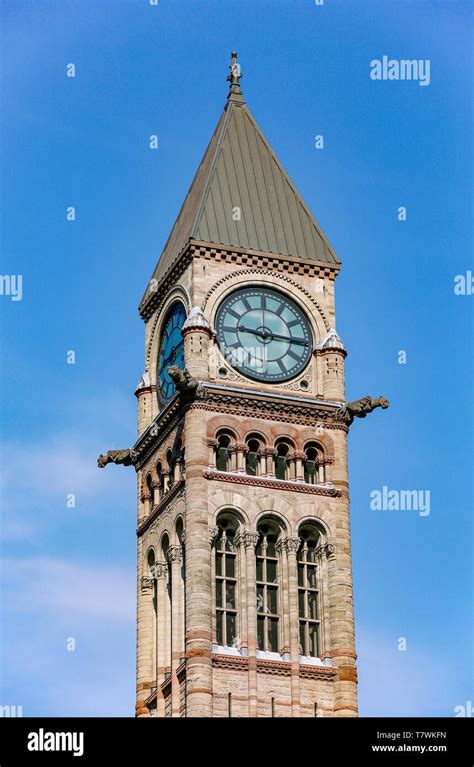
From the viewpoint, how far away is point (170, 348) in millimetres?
88375

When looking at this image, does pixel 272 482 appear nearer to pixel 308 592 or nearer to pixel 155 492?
pixel 308 592

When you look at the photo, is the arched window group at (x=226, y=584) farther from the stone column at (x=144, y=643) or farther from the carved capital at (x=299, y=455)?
the stone column at (x=144, y=643)

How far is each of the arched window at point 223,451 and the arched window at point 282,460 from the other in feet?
6.79

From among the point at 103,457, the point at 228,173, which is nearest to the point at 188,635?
the point at 103,457

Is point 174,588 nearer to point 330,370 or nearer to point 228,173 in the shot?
point 330,370

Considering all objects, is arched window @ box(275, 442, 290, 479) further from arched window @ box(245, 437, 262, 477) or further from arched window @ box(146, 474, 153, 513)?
arched window @ box(146, 474, 153, 513)

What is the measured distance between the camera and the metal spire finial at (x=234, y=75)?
93.8 metres

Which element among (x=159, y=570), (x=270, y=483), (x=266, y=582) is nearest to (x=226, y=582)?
(x=266, y=582)

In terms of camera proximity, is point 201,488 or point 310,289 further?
point 310,289

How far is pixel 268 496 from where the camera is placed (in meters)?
83.1

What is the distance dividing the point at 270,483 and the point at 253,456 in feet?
5.10
